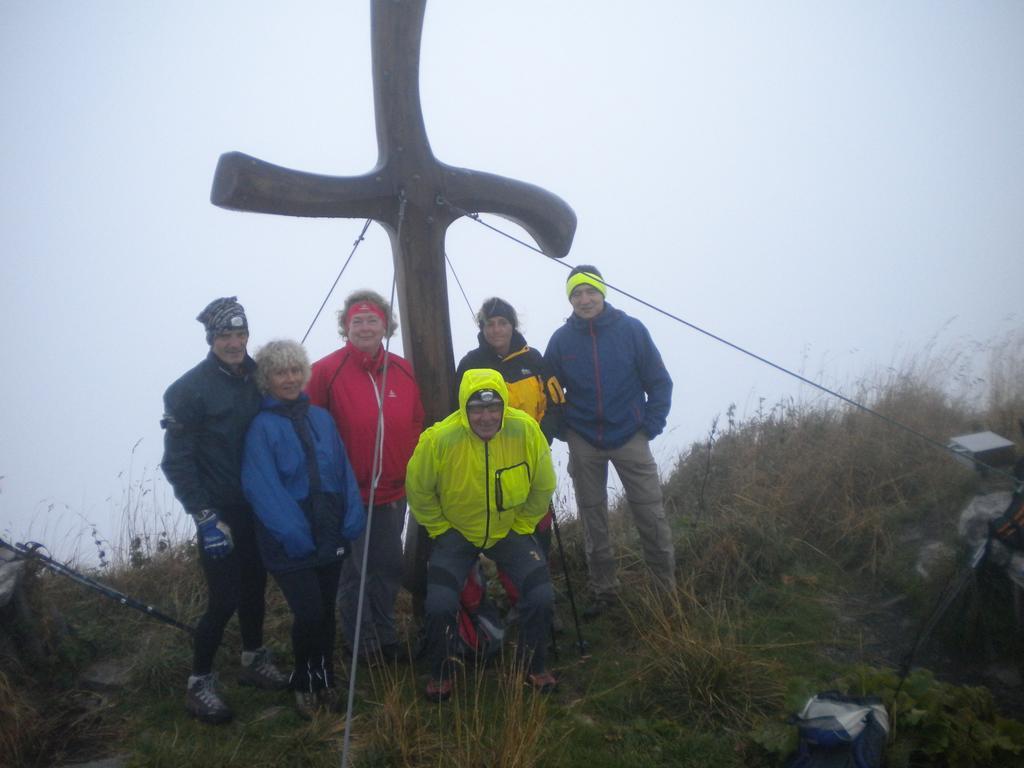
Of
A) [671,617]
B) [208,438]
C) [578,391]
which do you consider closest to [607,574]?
[671,617]

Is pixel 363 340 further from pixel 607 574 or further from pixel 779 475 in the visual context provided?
pixel 779 475

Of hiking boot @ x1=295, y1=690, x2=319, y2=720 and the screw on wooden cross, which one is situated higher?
the screw on wooden cross

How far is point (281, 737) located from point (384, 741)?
52 cm

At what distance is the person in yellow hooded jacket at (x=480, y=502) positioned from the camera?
12.0ft

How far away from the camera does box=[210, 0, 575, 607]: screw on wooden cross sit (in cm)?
406

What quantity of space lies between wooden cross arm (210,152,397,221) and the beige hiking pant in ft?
5.89

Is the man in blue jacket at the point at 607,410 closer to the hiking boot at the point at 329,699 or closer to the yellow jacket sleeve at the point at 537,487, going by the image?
the yellow jacket sleeve at the point at 537,487

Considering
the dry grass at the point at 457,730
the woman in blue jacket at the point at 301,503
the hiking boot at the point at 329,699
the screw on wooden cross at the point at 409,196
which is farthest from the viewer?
the screw on wooden cross at the point at 409,196

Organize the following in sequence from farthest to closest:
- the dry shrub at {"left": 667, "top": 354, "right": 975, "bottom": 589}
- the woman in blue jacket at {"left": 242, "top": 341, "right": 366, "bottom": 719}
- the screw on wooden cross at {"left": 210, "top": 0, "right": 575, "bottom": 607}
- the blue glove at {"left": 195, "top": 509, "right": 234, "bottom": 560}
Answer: the dry shrub at {"left": 667, "top": 354, "right": 975, "bottom": 589} < the screw on wooden cross at {"left": 210, "top": 0, "right": 575, "bottom": 607} < the woman in blue jacket at {"left": 242, "top": 341, "right": 366, "bottom": 719} < the blue glove at {"left": 195, "top": 509, "right": 234, "bottom": 560}

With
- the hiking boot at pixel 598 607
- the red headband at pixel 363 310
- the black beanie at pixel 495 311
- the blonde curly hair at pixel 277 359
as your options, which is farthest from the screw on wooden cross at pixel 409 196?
the hiking boot at pixel 598 607

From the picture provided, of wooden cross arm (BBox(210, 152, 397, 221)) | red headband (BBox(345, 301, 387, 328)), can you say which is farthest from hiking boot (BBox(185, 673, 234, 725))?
wooden cross arm (BBox(210, 152, 397, 221))

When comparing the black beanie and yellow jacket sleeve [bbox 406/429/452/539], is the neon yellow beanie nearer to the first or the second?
the black beanie

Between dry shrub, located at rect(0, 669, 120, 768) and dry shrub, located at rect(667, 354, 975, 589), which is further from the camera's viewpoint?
dry shrub, located at rect(667, 354, 975, 589)

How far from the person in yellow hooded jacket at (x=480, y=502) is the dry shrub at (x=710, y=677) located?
1.92 feet
